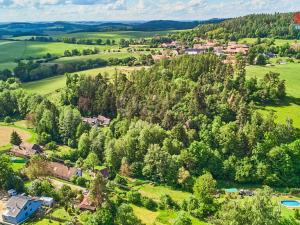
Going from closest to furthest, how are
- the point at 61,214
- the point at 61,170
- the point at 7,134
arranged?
the point at 61,214 → the point at 61,170 → the point at 7,134

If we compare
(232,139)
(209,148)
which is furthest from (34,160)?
(232,139)

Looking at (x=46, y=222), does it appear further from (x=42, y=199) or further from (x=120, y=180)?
(x=120, y=180)

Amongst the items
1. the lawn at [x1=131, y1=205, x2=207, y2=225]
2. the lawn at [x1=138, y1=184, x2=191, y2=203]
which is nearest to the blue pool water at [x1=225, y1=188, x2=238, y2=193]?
the lawn at [x1=138, y1=184, x2=191, y2=203]

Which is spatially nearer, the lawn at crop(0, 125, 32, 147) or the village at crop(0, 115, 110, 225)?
the village at crop(0, 115, 110, 225)

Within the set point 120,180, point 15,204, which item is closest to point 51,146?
point 120,180

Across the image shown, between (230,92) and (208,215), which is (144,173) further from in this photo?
(230,92)

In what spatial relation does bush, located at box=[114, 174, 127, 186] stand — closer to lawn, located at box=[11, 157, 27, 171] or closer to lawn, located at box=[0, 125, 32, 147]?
lawn, located at box=[11, 157, 27, 171]
